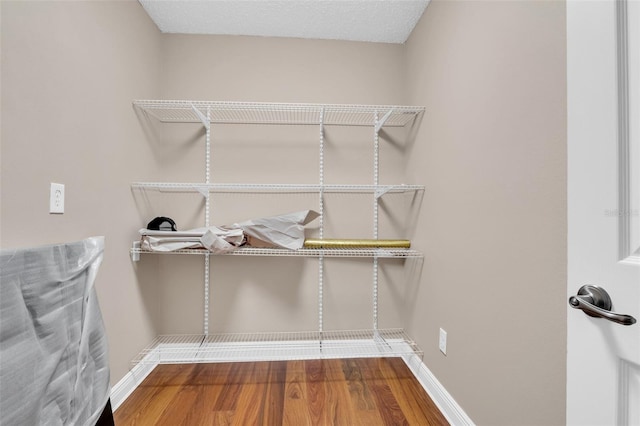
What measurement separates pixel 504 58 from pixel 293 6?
125 cm

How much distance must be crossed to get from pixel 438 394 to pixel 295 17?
7.72 ft

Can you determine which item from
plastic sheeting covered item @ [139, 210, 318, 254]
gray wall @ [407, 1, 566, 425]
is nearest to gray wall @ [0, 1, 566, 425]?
gray wall @ [407, 1, 566, 425]

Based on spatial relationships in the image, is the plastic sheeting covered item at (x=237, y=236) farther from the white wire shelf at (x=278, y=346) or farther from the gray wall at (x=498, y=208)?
the gray wall at (x=498, y=208)

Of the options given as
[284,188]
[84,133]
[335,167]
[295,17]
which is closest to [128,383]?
[84,133]

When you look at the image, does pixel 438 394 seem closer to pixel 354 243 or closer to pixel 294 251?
pixel 354 243

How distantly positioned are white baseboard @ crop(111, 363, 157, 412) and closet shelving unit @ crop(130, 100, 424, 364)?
6 centimetres

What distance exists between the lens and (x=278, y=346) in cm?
175

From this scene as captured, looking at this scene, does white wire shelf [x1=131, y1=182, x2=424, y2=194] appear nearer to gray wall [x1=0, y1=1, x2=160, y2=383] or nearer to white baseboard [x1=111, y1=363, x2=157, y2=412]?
gray wall [x1=0, y1=1, x2=160, y2=383]

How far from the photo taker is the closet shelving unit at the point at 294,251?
1.63 m

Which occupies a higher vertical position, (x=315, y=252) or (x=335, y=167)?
(x=335, y=167)

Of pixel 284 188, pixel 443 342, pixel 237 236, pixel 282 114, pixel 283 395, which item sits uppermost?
pixel 282 114

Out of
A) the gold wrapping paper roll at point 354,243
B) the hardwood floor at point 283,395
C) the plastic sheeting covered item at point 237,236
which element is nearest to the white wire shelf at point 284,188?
the plastic sheeting covered item at point 237,236

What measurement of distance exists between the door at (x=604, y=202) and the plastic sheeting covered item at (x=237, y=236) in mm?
1220

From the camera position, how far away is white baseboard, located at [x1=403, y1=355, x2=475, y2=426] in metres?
1.16
